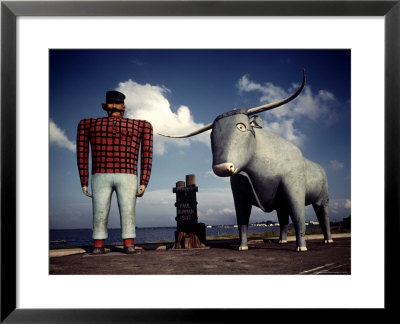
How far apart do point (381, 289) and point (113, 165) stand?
2.72 meters

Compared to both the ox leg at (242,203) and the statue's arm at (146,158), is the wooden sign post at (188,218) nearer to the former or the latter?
the ox leg at (242,203)

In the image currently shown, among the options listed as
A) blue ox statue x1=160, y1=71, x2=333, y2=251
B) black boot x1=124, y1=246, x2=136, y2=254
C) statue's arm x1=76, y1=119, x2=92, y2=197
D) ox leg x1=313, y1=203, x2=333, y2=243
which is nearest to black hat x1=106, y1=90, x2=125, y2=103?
statue's arm x1=76, y1=119, x2=92, y2=197

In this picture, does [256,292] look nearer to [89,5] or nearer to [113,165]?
[113,165]

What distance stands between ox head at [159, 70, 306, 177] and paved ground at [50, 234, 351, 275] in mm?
867

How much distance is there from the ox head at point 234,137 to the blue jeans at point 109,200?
913mm

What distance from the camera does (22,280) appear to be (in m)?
3.62

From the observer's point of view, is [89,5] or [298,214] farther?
[298,214]

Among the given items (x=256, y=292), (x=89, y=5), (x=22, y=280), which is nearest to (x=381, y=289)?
(x=256, y=292)

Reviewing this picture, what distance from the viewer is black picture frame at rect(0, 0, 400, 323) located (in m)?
3.44

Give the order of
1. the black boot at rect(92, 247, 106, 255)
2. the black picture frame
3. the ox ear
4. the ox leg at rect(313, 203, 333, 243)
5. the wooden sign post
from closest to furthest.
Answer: the black picture frame → the black boot at rect(92, 247, 106, 255) → the ox ear → the wooden sign post → the ox leg at rect(313, 203, 333, 243)

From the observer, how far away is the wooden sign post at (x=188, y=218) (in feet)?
16.5

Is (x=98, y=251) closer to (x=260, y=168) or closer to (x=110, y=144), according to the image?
(x=110, y=144)

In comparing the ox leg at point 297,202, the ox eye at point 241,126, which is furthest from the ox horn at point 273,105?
the ox leg at point 297,202

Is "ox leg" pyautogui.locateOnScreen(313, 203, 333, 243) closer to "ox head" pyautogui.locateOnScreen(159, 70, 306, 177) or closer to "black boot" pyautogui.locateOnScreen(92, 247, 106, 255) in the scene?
"ox head" pyautogui.locateOnScreen(159, 70, 306, 177)
